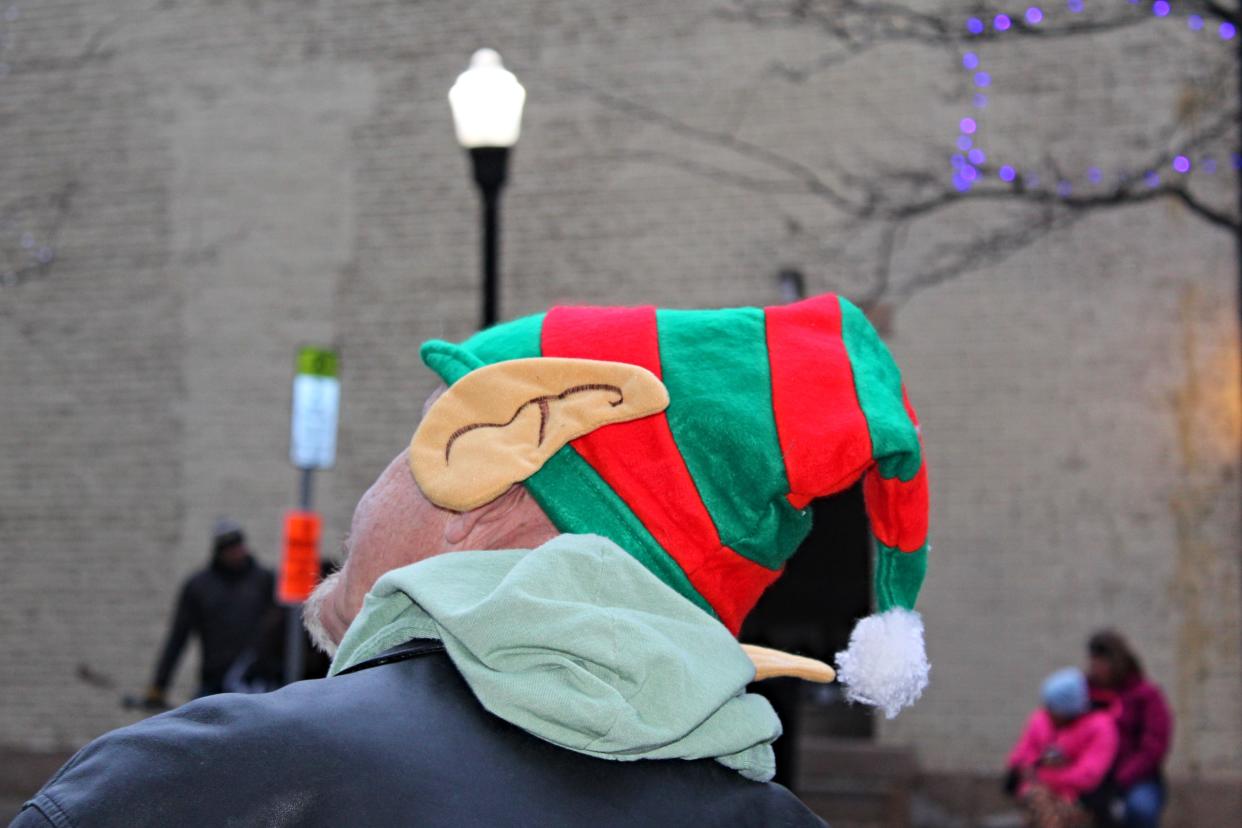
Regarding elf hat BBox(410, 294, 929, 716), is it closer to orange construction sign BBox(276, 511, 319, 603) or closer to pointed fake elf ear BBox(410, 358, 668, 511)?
pointed fake elf ear BBox(410, 358, 668, 511)

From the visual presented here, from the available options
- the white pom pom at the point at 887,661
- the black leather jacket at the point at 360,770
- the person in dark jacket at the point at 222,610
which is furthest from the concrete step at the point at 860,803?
the black leather jacket at the point at 360,770

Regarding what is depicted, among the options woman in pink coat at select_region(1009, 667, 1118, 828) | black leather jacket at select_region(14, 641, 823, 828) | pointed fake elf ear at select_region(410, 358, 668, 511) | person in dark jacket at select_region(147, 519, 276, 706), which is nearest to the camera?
black leather jacket at select_region(14, 641, 823, 828)

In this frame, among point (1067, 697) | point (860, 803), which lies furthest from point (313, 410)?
point (860, 803)

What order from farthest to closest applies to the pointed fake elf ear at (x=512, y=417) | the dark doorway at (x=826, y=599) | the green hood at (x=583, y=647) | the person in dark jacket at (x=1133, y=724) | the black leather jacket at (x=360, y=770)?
the dark doorway at (x=826, y=599)
the person in dark jacket at (x=1133, y=724)
the pointed fake elf ear at (x=512, y=417)
the green hood at (x=583, y=647)
the black leather jacket at (x=360, y=770)

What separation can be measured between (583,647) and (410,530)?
34 cm

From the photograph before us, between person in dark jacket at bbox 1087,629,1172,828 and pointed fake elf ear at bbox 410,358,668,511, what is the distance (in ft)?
27.0

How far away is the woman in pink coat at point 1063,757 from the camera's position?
894cm

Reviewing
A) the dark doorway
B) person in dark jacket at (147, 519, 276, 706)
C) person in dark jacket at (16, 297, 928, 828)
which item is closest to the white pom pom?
person in dark jacket at (16, 297, 928, 828)

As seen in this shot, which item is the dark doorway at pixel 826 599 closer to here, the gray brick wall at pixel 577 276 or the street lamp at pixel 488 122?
the gray brick wall at pixel 577 276

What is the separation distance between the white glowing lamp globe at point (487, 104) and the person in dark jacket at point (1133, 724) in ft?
15.3

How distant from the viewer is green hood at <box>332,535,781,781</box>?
138cm

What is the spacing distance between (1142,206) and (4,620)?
9723 mm

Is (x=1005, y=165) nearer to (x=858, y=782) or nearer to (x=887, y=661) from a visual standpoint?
(x=858, y=782)

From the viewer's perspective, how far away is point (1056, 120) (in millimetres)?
11727
